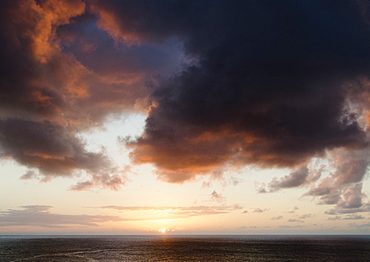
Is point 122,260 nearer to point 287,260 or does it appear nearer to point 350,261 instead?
point 287,260

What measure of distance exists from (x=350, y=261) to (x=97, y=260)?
80883mm

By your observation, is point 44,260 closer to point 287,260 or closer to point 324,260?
point 287,260

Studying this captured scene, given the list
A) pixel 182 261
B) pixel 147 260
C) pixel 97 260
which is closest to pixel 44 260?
pixel 97 260

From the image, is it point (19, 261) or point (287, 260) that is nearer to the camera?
point (19, 261)

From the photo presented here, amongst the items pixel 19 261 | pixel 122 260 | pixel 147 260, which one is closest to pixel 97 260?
pixel 122 260

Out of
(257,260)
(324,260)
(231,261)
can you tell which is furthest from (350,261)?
(231,261)

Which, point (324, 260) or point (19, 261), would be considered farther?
point (324, 260)

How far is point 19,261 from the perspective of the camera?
85312 mm

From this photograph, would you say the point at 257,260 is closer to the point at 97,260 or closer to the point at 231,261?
the point at 231,261

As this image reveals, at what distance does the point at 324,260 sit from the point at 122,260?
2609 inches

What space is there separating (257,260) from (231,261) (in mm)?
9783

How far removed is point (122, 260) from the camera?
9062cm

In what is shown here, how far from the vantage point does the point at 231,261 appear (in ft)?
291

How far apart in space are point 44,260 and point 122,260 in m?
24.4
